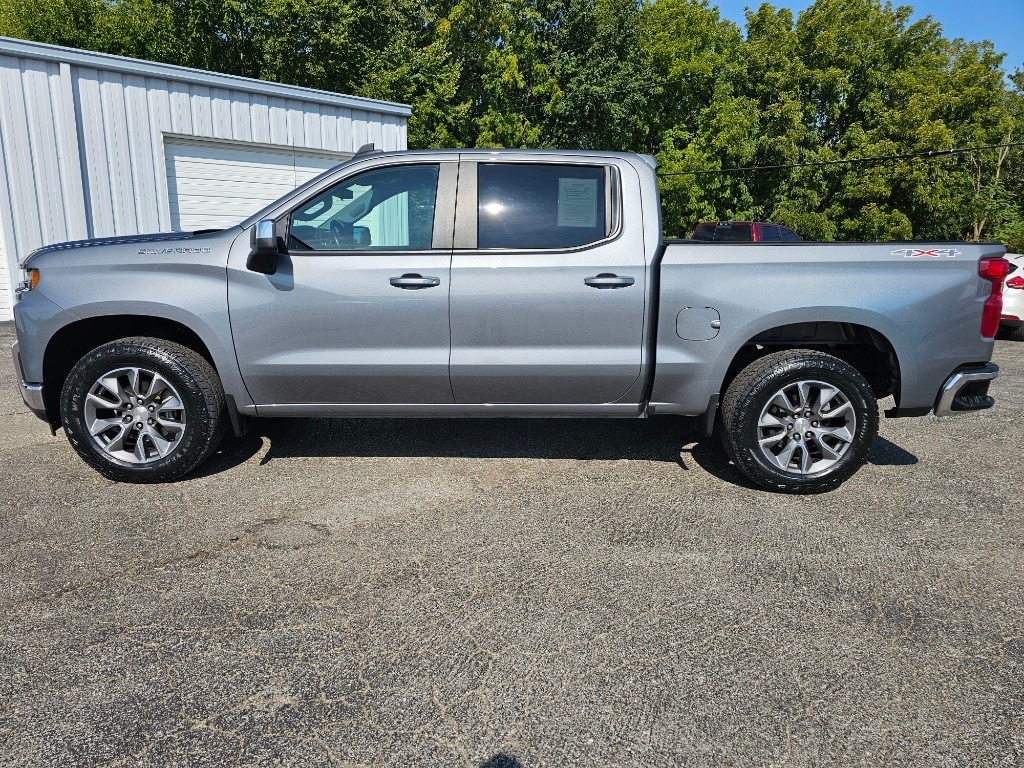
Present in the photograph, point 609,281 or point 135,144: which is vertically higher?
point 135,144

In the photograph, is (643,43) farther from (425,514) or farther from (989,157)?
(425,514)

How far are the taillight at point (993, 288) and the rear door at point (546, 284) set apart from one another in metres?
1.87

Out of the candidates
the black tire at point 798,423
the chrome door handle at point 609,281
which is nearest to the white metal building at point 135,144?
the chrome door handle at point 609,281

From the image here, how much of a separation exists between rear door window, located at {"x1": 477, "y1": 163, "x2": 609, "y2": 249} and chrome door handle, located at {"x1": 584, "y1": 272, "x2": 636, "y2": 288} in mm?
230

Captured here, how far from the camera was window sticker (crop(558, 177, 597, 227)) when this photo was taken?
Result: 4199 mm

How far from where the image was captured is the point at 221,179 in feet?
38.9

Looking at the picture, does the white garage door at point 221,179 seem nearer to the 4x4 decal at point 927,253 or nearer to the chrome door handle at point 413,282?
the chrome door handle at point 413,282

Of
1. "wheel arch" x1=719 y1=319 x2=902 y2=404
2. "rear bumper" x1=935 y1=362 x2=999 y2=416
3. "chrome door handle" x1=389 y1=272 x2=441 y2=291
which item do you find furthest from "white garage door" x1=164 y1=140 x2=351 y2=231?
"rear bumper" x1=935 y1=362 x2=999 y2=416

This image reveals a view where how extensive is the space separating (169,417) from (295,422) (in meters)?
1.52

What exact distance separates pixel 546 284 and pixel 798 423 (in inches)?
66.3

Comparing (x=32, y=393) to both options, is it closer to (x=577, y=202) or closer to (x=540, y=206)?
(x=540, y=206)

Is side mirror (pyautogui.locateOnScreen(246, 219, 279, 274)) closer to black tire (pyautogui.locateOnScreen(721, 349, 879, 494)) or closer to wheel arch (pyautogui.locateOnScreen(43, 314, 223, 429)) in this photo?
wheel arch (pyautogui.locateOnScreen(43, 314, 223, 429))

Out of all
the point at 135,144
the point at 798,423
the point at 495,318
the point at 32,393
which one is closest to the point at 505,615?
the point at 495,318

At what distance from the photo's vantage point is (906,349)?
409cm
